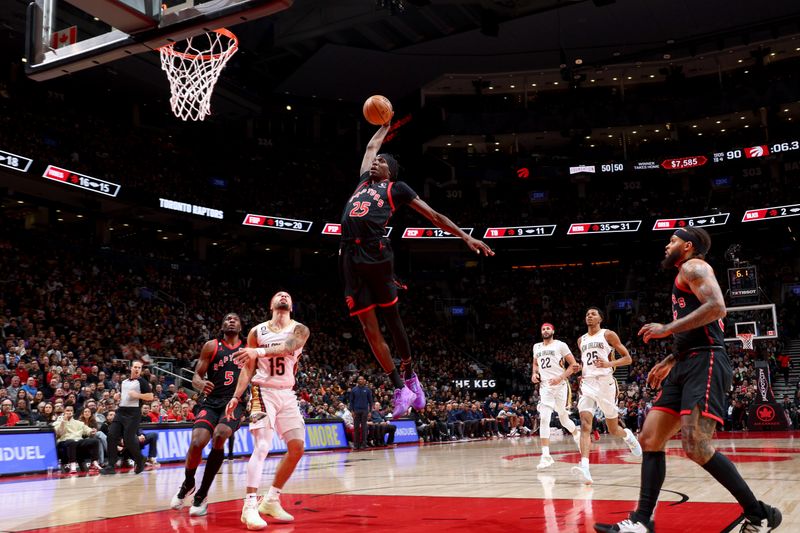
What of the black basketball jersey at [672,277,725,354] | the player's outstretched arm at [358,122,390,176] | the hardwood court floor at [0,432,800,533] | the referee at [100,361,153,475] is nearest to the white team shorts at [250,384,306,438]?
the hardwood court floor at [0,432,800,533]

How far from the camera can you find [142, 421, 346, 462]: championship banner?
15.8 meters

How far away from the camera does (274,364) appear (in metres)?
7.50

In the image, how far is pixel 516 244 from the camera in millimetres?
40531

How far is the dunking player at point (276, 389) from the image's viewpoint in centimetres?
736

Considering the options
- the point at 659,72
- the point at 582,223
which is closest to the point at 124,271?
the point at 582,223

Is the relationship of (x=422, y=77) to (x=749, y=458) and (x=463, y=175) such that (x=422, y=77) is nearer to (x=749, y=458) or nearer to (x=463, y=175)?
(x=463, y=175)

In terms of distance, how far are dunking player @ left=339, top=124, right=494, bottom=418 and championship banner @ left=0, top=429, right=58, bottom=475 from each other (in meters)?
10.1

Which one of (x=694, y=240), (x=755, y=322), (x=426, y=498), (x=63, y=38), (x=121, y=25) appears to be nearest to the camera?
(x=694, y=240)

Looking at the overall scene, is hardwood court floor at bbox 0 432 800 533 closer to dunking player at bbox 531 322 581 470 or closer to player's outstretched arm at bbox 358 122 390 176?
dunking player at bbox 531 322 581 470

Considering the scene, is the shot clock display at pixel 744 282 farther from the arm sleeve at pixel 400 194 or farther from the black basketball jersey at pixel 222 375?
the arm sleeve at pixel 400 194

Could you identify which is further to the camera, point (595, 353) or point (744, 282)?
point (744, 282)

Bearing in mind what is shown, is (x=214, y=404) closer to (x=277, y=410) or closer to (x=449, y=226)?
(x=277, y=410)

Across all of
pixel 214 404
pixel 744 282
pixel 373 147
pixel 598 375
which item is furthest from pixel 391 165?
pixel 744 282

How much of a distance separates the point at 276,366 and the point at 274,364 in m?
0.03
